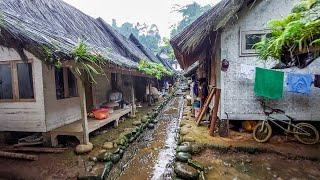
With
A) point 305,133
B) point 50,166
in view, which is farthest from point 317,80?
point 50,166

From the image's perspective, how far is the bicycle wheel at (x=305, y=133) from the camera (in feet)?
23.7

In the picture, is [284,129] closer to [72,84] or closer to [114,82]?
[72,84]

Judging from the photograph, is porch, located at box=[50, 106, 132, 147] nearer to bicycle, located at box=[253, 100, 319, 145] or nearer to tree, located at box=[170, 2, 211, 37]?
bicycle, located at box=[253, 100, 319, 145]

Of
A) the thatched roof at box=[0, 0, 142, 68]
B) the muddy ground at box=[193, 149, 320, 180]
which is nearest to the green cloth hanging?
the muddy ground at box=[193, 149, 320, 180]

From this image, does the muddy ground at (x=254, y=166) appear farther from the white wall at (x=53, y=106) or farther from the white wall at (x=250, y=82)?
the white wall at (x=53, y=106)

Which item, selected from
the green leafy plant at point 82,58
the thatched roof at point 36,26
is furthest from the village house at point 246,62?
the thatched roof at point 36,26

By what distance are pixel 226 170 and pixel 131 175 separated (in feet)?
7.53

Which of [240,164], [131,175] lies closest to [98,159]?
[131,175]

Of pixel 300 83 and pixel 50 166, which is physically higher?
pixel 300 83

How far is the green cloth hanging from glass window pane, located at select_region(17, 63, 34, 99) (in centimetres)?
679

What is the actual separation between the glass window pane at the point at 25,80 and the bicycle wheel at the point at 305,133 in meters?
7.98

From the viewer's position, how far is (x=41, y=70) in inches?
281

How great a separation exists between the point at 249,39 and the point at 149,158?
4893 millimetres

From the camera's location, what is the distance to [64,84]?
28.4ft
